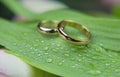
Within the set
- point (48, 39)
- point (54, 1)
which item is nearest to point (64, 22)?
point (48, 39)

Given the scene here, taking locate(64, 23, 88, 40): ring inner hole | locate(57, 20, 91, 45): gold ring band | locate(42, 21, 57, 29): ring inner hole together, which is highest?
locate(57, 20, 91, 45): gold ring band

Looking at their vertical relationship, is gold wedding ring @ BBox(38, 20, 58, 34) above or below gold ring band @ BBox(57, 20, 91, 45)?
below

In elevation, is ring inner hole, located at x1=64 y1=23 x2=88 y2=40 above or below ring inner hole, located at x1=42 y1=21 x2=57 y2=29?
above

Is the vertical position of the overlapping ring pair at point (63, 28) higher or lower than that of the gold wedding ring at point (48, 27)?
higher

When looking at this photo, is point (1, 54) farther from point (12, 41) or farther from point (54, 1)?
point (54, 1)

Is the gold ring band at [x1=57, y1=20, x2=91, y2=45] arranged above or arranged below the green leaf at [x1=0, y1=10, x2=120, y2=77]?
above

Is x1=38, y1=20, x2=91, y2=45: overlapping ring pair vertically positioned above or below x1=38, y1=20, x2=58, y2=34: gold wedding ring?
above
